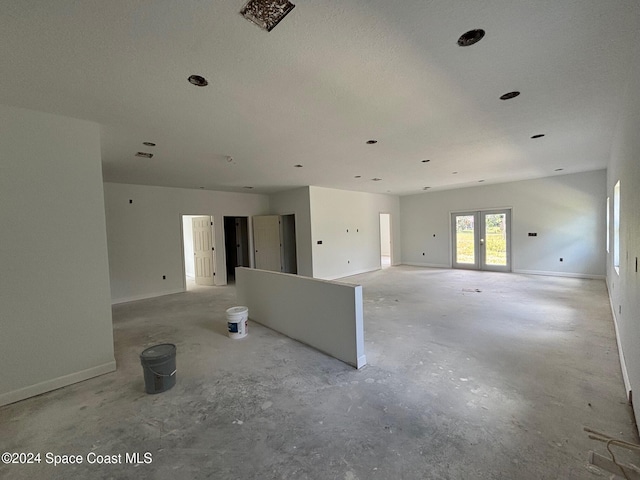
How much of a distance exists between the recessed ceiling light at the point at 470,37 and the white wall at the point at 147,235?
6.70 metres

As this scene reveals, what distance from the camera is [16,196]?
2.47m

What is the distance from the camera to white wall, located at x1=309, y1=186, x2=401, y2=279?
24.2 feet

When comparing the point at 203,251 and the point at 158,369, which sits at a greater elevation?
the point at 203,251

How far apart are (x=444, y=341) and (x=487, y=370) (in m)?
0.71

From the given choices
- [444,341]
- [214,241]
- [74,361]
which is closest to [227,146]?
[74,361]

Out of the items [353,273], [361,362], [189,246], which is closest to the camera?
[361,362]

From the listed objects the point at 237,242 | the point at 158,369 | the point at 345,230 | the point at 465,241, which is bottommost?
the point at 158,369

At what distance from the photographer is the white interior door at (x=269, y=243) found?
8.02 m

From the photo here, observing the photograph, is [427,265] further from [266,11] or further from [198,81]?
[266,11]

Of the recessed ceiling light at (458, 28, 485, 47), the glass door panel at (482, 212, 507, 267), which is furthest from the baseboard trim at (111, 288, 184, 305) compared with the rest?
the glass door panel at (482, 212, 507, 267)

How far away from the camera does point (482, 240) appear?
834cm

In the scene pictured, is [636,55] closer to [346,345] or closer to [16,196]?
[346,345]

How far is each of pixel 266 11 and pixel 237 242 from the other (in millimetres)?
8121

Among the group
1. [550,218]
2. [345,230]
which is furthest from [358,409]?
[550,218]
